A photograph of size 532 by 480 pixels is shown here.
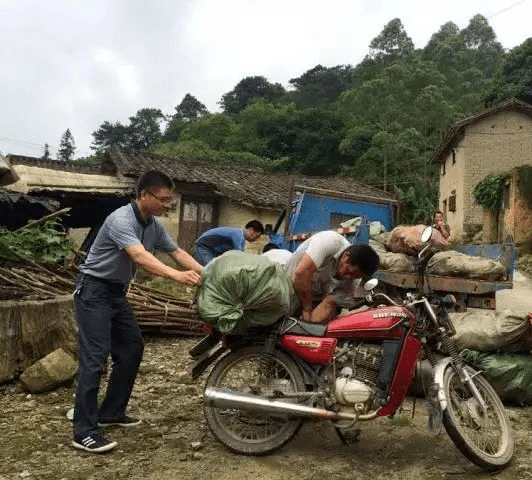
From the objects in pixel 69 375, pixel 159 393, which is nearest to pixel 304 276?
pixel 159 393

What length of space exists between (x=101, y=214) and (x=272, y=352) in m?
10.3

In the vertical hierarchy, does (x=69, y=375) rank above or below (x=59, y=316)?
below

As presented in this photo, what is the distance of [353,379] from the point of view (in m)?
3.14

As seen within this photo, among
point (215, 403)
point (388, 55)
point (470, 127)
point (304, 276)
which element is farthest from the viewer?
point (388, 55)

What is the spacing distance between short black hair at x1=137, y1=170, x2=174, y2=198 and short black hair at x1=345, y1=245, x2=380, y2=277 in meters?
1.23

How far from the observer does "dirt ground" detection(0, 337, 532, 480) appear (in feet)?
9.94

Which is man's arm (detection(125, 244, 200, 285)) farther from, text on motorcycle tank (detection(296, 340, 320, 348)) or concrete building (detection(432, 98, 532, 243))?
concrete building (detection(432, 98, 532, 243))

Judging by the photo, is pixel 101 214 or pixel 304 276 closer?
pixel 304 276

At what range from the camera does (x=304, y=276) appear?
349 centimetres

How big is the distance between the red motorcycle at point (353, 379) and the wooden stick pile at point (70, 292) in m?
2.71

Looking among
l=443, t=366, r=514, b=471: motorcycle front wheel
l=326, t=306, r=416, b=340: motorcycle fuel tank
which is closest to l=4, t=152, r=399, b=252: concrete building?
l=326, t=306, r=416, b=340: motorcycle fuel tank

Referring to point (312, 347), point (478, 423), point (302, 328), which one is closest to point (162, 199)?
point (302, 328)

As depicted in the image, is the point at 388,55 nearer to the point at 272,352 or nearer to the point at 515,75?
the point at 515,75

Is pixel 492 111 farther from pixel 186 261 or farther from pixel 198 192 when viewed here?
pixel 186 261
